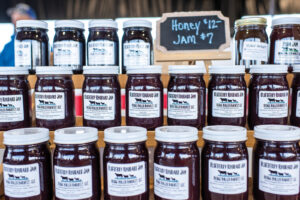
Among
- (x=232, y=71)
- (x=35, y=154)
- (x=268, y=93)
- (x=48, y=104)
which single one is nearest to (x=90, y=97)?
(x=48, y=104)

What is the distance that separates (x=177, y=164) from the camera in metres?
0.94

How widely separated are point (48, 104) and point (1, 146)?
22cm

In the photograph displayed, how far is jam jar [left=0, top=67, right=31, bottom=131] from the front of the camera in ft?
3.37

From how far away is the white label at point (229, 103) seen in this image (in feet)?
3.34

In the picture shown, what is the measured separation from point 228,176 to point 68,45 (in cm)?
71

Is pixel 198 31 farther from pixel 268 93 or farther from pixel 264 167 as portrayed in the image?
pixel 264 167

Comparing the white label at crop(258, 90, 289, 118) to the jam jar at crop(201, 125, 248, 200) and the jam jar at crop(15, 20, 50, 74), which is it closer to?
the jam jar at crop(201, 125, 248, 200)

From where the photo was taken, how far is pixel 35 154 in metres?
0.96

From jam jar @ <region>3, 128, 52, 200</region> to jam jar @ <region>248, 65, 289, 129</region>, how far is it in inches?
27.8

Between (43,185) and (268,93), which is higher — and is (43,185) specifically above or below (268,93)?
below

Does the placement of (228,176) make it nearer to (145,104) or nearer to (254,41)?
(145,104)

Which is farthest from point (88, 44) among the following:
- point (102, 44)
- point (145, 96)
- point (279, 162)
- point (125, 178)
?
point (279, 162)

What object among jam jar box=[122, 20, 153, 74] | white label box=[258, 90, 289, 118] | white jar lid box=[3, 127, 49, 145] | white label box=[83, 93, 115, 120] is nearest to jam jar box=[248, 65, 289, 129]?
white label box=[258, 90, 289, 118]

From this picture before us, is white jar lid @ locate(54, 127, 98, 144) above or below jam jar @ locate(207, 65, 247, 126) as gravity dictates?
below
